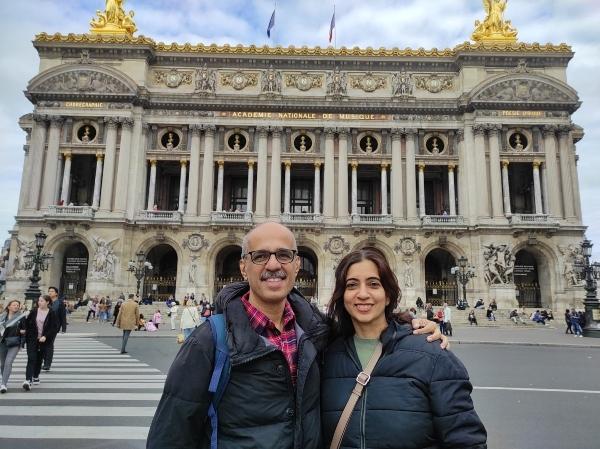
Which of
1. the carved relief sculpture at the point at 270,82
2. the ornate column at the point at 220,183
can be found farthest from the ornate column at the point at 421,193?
the ornate column at the point at 220,183

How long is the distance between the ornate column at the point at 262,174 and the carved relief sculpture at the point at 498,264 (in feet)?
56.8

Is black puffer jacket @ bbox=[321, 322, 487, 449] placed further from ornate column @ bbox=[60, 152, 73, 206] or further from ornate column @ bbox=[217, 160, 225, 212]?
ornate column @ bbox=[60, 152, 73, 206]

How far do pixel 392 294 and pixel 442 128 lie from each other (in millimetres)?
38884

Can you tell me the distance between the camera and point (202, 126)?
A: 128 feet

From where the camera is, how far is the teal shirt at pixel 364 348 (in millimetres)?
2783

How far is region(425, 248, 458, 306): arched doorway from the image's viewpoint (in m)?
37.7

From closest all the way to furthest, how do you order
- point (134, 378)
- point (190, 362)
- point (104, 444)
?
point (190, 362) < point (104, 444) < point (134, 378)

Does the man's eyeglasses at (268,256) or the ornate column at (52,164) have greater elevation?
the ornate column at (52,164)

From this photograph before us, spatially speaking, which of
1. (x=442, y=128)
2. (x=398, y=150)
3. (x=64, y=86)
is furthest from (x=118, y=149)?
(x=442, y=128)

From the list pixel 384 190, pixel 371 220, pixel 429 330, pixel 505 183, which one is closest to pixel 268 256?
pixel 429 330

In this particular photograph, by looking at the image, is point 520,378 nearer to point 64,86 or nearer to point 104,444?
point 104,444

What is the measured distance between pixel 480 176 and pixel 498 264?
7.21m

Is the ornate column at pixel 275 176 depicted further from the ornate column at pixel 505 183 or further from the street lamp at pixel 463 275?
the ornate column at pixel 505 183

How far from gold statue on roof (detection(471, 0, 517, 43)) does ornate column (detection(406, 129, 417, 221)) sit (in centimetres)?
1075
